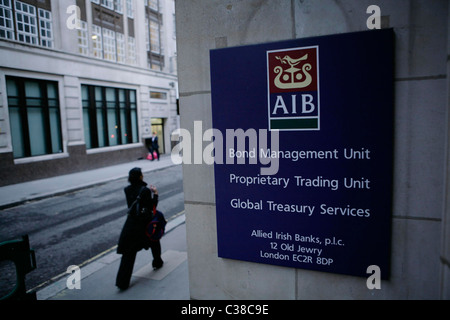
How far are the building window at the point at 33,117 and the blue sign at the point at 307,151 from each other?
14.7 metres

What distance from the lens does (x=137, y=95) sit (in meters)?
22.0

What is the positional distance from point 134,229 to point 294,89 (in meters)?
3.83

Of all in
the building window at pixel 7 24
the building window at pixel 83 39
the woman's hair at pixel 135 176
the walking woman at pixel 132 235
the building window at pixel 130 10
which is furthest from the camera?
the building window at pixel 130 10

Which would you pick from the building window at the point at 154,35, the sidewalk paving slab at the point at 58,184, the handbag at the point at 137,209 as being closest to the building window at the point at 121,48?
the building window at the point at 154,35

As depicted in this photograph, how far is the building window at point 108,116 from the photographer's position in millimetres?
18281

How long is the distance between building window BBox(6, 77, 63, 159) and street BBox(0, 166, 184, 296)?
3.97m

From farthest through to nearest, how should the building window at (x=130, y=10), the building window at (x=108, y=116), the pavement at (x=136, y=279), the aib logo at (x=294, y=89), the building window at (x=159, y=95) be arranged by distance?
1. the building window at (x=159, y=95)
2. the building window at (x=130, y=10)
3. the building window at (x=108, y=116)
4. the pavement at (x=136, y=279)
5. the aib logo at (x=294, y=89)

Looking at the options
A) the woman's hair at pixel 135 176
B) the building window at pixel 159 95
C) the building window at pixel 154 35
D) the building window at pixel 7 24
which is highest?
the building window at pixel 154 35

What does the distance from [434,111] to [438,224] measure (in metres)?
0.72

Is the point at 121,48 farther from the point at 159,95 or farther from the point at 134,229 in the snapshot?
the point at 134,229

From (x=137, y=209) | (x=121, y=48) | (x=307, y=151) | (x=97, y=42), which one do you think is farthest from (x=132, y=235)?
(x=121, y=48)

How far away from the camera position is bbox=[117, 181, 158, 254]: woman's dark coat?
491 cm

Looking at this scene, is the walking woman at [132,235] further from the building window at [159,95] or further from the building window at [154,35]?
the building window at [159,95]

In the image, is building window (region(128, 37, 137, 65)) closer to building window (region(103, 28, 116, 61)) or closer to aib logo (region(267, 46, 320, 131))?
building window (region(103, 28, 116, 61))
